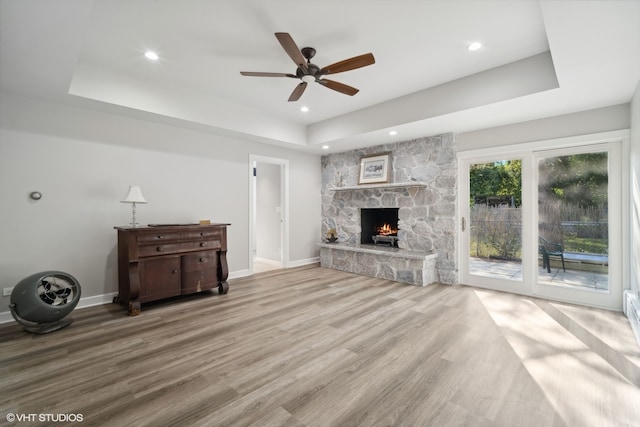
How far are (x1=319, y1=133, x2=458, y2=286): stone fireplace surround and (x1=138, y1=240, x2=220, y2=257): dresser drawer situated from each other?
2.43 meters

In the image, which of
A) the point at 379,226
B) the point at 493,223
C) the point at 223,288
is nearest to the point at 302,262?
the point at 379,226

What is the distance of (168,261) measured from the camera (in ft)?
11.6

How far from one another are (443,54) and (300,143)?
2.93 metres

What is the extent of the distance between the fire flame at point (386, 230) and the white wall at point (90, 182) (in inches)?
111

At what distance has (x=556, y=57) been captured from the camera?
2320mm

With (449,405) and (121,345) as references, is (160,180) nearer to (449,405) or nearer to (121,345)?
(121,345)

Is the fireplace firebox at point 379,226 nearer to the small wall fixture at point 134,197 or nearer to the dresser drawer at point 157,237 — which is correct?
the dresser drawer at point 157,237

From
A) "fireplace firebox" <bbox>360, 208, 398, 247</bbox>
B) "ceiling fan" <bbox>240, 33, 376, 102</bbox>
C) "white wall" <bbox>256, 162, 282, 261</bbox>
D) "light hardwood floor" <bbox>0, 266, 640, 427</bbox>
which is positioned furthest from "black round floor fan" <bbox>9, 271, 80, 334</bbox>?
"fireplace firebox" <bbox>360, 208, 398, 247</bbox>

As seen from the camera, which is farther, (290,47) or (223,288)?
(223,288)

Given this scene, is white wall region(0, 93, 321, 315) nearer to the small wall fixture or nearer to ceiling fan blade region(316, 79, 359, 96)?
the small wall fixture

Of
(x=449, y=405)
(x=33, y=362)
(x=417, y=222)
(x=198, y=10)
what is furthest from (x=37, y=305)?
(x=417, y=222)

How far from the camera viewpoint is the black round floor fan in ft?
8.71

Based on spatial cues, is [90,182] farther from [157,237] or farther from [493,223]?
[493,223]

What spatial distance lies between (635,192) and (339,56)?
135 inches
